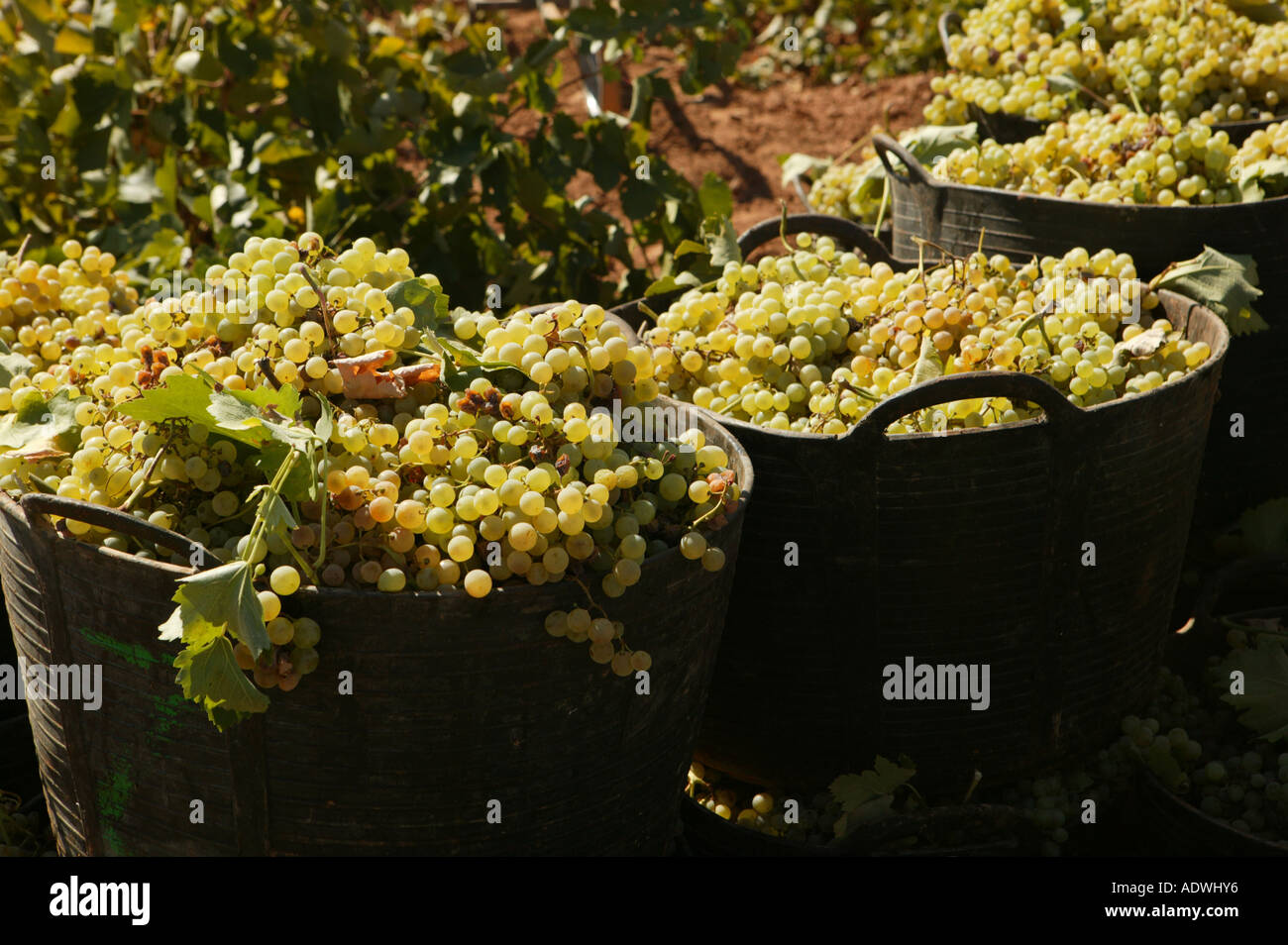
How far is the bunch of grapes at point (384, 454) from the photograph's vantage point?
57.4 inches

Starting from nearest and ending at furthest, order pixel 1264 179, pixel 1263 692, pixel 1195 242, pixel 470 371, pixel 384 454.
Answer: pixel 384 454 → pixel 470 371 → pixel 1263 692 → pixel 1195 242 → pixel 1264 179

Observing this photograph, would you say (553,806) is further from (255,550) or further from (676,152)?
(676,152)

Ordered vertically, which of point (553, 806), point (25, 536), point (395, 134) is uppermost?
point (395, 134)

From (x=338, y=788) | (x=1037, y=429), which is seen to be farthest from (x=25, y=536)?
(x=1037, y=429)

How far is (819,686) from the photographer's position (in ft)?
6.75

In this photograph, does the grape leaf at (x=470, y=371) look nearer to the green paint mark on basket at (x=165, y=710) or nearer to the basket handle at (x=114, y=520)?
the basket handle at (x=114, y=520)

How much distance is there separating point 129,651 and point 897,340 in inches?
Result: 50.1

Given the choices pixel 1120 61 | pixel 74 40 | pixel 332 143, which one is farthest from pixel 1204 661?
pixel 74 40

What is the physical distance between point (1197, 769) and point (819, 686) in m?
0.74

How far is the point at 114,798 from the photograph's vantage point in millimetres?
1618

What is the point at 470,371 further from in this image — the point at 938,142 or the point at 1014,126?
the point at 1014,126

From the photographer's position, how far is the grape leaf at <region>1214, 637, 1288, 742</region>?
7.39 ft
